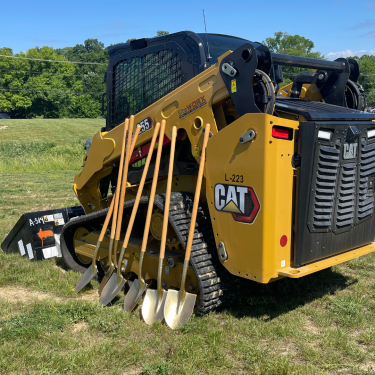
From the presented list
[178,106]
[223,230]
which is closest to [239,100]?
[178,106]

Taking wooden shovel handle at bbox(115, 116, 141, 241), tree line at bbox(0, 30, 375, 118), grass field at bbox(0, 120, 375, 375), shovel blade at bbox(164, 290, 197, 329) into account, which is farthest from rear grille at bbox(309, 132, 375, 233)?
tree line at bbox(0, 30, 375, 118)

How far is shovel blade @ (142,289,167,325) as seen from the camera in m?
3.76

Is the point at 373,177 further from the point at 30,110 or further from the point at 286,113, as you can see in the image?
the point at 30,110

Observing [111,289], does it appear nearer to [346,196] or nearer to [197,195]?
[197,195]

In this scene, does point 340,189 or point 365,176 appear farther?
point 365,176

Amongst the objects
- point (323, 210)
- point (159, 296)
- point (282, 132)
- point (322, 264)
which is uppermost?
point (282, 132)

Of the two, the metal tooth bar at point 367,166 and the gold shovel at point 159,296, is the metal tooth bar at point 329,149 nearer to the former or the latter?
the metal tooth bar at point 367,166

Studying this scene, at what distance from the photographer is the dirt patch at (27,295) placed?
14.4 ft

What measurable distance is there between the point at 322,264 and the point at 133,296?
1.77m

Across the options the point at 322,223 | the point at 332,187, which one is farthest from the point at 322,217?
the point at 332,187

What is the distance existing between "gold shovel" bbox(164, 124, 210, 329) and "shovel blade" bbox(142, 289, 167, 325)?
84mm

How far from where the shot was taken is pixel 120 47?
16.9ft

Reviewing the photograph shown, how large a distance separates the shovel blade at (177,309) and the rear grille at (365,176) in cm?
169

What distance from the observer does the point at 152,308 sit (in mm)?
3852
